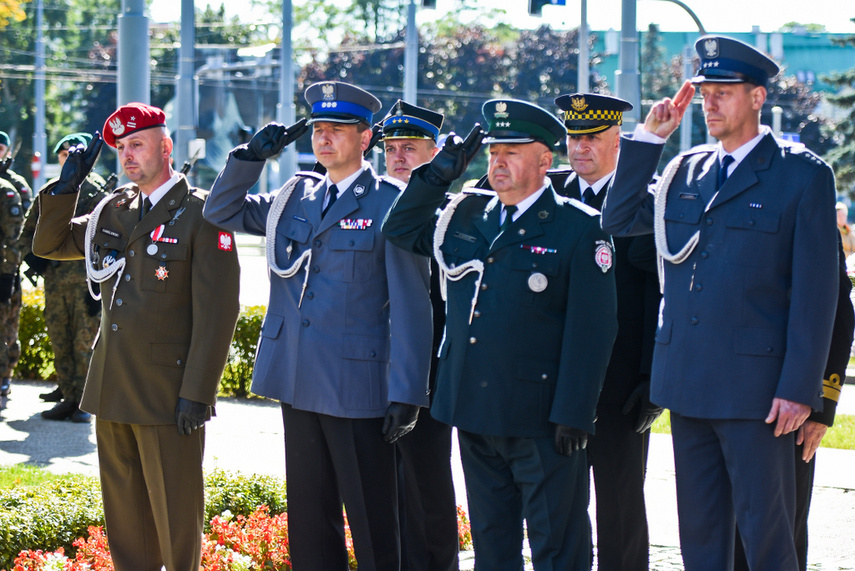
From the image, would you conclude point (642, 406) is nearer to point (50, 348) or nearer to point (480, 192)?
point (480, 192)

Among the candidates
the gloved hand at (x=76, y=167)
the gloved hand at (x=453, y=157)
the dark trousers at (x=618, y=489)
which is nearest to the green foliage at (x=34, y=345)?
the gloved hand at (x=76, y=167)

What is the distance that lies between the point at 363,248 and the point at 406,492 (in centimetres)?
115

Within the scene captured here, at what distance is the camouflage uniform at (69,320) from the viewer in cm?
914

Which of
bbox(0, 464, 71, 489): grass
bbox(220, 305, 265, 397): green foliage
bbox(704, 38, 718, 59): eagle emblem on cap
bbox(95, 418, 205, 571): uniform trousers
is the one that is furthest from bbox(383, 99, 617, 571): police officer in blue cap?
bbox(220, 305, 265, 397): green foliage

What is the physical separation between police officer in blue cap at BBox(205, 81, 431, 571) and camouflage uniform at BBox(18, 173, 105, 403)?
15.4 ft

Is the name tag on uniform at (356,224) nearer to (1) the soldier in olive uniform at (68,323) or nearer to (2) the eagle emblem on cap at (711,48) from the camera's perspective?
(2) the eagle emblem on cap at (711,48)

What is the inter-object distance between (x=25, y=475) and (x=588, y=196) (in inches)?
155

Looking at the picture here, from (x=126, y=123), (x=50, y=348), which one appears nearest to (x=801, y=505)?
(x=126, y=123)

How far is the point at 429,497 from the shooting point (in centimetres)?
509

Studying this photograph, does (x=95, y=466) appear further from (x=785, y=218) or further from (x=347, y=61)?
(x=347, y=61)

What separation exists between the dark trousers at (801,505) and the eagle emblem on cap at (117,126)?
289cm

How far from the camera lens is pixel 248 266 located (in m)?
30.6

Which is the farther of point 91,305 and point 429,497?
point 91,305

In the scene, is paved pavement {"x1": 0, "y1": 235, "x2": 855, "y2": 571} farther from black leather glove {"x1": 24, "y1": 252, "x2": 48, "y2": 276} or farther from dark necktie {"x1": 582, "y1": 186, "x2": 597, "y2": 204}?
dark necktie {"x1": 582, "y1": 186, "x2": 597, "y2": 204}
